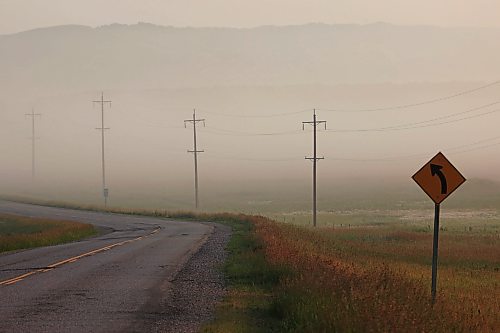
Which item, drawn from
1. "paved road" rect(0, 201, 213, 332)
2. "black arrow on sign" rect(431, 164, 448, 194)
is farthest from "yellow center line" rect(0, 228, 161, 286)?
"black arrow on sign" rect(431, 164, 448, 194)

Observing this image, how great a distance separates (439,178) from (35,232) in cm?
3319

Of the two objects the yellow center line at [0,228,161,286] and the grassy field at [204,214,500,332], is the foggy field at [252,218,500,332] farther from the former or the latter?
the yellow center line at [0,228,161,286]

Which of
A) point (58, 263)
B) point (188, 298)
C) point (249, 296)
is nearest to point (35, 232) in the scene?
point (58, 263)

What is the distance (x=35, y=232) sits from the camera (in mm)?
44562

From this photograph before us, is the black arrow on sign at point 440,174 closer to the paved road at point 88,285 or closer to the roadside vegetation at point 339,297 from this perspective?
the roadside vegetation at point 339,297

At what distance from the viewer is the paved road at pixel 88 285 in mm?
13805

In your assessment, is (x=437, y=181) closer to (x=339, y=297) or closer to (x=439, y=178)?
(x=439, y=178)

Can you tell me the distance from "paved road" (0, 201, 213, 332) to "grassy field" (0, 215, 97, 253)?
3.30 m

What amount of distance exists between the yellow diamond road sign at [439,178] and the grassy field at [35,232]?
68.9ft

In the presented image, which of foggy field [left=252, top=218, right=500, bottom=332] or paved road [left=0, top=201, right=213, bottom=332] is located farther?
paved road [left=0, top=201, right=213, bottom=332]

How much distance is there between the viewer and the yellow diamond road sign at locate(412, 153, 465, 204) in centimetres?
1545

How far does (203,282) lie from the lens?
63.8 ft

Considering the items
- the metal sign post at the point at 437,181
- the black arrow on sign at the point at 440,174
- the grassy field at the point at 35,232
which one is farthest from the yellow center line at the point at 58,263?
the black arrow on sign at the point at 440,174

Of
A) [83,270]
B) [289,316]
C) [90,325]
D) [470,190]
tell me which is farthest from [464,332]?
[470,190]
